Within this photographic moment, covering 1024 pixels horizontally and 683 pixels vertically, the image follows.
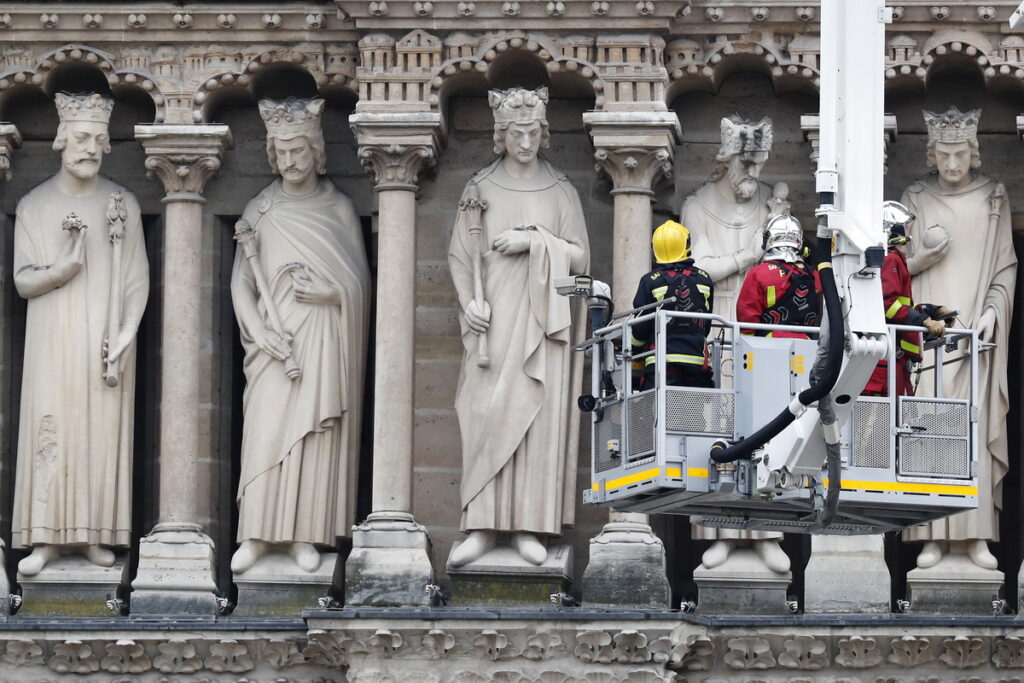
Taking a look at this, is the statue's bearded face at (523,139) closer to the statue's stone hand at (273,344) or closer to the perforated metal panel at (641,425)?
the statue's stone hand at (273,344)

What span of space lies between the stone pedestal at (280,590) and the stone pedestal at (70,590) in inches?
36.5

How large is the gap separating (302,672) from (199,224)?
11.0 feet

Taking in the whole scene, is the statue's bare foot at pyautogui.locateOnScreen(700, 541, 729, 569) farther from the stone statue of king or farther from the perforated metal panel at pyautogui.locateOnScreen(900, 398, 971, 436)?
the perforated metal panel at pyautogui.locateOnScreen(900, 398, 971, 436)

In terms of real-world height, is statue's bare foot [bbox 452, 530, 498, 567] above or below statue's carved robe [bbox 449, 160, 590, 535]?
below

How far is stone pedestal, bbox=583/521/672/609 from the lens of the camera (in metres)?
29.1

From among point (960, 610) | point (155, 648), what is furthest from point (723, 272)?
point (155, 648)

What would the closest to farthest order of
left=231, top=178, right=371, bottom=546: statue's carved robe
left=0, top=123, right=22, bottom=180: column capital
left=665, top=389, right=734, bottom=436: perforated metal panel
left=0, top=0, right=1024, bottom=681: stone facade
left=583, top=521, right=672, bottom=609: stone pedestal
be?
1. left=665, top=389, right=734, bottom=436: perforated metal panel
2. left=0, top=0, right=1024, bottom=681: stone facade
3. left=583, top=521, right=672, bottom=609: stone pedestal
4. left=231, top=178, right=371, bottom=546: statue's carved robe
5. left=0, top=123, right=22, bottom=180: column capital

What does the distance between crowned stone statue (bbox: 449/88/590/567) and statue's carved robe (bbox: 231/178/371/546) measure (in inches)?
32.7

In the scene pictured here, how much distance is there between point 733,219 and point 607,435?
13.9 feet

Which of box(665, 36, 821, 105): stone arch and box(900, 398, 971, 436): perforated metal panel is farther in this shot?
box(665, 36, 821, 105): stone arch

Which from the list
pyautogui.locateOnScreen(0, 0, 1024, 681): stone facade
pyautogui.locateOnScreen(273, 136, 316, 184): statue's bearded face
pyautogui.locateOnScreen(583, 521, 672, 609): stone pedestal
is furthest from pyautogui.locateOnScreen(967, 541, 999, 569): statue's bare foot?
pyautogui.locateOnScreen(273, 136, 316, 184): statue's bearded face

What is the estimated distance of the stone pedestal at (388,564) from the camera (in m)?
29.2

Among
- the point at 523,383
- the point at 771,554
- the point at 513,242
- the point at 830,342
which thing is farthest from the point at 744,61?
the point at 830,342

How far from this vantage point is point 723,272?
97.3 feet
